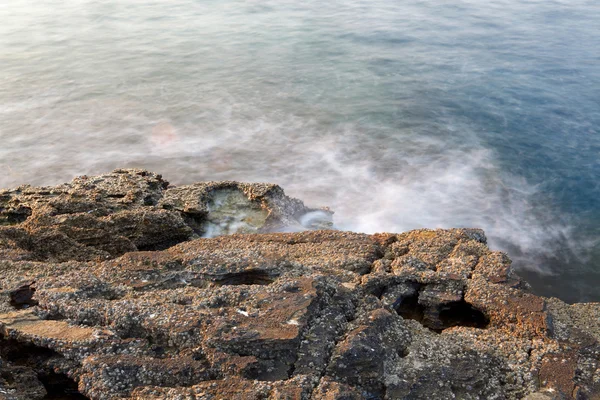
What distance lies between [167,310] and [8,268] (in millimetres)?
2088

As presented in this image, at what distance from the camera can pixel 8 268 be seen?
5.78 meters

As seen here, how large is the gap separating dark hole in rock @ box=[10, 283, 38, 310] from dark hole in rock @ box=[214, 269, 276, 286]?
1821 mm

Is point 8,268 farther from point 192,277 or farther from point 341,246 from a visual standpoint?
point 341,246

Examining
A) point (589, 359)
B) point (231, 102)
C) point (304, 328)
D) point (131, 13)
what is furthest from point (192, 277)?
point (131, 13)

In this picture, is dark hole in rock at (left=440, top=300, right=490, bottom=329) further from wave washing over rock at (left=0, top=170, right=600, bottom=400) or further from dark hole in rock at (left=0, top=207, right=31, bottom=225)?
dark hole in rock at (left=0, top=207, right=31, bottom=225)

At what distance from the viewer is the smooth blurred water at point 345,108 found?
36.4 ft

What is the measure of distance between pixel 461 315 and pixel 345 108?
10.2 metres

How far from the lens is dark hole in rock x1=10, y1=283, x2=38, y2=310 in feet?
17.2

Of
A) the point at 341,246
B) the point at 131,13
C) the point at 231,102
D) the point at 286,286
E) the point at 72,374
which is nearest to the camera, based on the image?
the point at 72,374

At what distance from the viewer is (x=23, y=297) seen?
17.4 feet

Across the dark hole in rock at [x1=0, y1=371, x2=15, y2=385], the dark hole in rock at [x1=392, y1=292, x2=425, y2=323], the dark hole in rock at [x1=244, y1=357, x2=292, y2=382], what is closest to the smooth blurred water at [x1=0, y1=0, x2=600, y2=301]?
the dark hole in rock at [x1=392, y1=292, x2=425, y2=323]

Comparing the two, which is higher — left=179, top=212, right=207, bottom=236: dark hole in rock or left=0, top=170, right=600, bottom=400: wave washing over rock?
left=0, top=170, right=600, bottom=400: wave washing over rock

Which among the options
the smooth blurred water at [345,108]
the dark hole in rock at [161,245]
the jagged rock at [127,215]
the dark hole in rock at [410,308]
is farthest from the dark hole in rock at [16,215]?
the dark hole in rock at [410,308]

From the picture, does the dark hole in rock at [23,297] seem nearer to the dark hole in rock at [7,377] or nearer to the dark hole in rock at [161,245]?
the dark hole in rock at [7,377]
